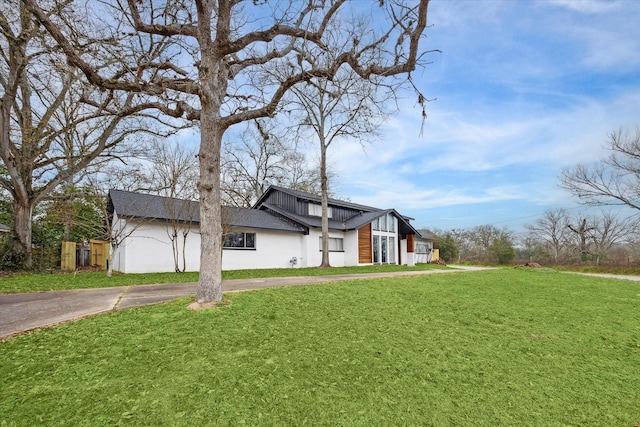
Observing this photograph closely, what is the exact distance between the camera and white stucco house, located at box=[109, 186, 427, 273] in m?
13.4

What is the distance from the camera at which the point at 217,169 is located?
5.59m

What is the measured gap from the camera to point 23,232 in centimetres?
1327

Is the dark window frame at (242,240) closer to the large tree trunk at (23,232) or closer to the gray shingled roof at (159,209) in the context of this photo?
the gray shingled roof at (159,209)

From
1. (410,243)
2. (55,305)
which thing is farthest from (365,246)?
(55,305)

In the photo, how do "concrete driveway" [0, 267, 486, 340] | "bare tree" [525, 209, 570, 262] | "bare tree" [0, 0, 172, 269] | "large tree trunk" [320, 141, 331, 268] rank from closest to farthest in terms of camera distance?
"concrete driveway" [0, 267, 486, 340]
"bare tree" [0, 0, 172, 269]
"large tree trunk" [320, 141, 331, 268]
"bare tree" [525, 209, 570, 262]

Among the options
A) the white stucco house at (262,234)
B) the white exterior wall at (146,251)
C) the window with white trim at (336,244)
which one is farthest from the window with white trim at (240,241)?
the window with white trim at (336,244)

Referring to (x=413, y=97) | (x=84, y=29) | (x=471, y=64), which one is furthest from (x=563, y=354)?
(x=84, y=29)

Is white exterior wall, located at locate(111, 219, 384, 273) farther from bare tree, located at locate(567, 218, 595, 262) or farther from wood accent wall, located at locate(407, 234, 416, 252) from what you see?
bare tree, located at locate(567, 218, 595, 262)

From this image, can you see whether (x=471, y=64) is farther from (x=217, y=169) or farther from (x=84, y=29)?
(x=84, y=29)

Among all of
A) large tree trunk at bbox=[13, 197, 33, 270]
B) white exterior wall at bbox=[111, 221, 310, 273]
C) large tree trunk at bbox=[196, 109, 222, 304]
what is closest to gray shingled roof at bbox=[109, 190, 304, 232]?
white exterior wall at bbox=[111, 221, 310, 273]

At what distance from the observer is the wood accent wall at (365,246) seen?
22250 millimetres

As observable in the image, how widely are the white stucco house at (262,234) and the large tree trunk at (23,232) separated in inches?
120

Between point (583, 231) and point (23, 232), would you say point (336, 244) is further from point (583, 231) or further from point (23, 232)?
point (583, 231)

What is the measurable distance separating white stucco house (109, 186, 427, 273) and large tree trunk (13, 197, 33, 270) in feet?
9.99
